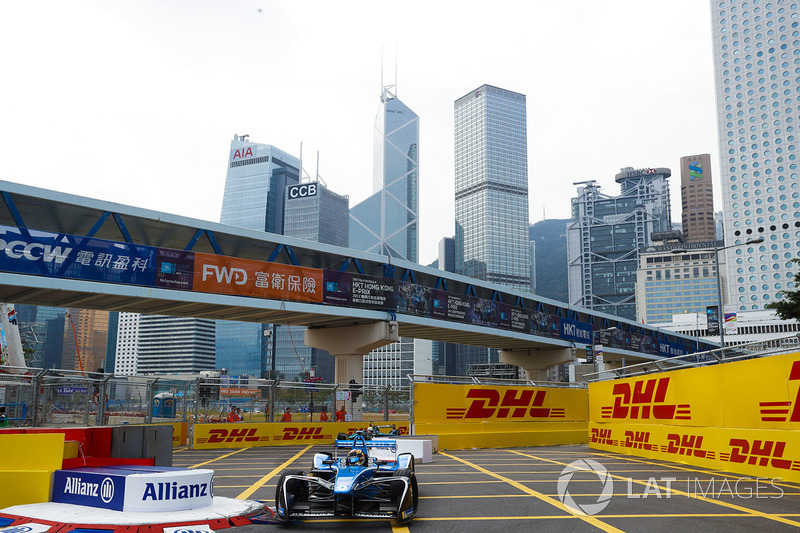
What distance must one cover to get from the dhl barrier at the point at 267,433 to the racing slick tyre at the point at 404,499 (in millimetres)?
15609

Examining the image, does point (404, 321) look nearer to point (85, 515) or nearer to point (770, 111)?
point (85, 515)

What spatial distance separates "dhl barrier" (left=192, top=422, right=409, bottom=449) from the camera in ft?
79.7

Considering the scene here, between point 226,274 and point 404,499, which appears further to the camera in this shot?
point 226,274

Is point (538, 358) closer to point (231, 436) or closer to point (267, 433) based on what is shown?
point (267, 433)

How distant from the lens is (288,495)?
9.20 m

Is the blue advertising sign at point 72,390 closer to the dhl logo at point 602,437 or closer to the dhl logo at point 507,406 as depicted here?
the dhl logo at point 507,406

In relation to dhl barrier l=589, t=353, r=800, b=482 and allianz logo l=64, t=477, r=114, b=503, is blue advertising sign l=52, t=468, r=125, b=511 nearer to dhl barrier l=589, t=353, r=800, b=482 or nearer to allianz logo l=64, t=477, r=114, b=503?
allianz logo l=64, t=477, r=114, b=503

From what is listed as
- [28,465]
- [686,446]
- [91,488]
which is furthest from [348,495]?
[686,446]

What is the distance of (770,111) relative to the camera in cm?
17925

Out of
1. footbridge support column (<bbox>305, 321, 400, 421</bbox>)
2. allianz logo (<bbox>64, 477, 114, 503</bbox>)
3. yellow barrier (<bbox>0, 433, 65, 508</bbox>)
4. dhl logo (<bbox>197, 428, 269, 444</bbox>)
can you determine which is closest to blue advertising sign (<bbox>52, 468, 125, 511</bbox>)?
allianz logo (<bbox>64, 477, 114, 503</bbox>)

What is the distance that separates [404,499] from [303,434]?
18100 millimetres

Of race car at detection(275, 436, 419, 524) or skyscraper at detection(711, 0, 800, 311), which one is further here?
skyscraper at detection(711, 0, 800, 311)

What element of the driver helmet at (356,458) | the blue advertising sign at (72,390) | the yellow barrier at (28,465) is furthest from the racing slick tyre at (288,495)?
the blue advertising sign at (72,390)

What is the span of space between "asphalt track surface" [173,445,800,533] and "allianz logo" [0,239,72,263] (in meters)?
10.8
